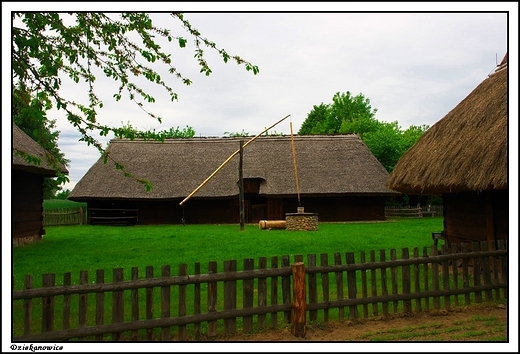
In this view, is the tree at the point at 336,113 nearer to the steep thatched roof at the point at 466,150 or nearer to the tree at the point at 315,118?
the tree at the point at 315,118

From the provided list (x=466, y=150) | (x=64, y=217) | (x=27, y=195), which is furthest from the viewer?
(x=64, y=217)

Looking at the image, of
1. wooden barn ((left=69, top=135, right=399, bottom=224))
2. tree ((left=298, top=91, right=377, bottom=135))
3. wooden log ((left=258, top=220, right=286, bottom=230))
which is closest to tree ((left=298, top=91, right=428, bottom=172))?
tree ((left=298, top=91, right=377, bottom=135))

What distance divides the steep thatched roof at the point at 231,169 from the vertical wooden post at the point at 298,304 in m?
18.3

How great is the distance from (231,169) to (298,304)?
2133 cm

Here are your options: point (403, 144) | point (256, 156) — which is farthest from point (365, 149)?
point (403, 144)

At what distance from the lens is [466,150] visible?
8.13 metres

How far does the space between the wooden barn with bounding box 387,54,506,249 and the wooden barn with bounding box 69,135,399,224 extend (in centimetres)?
1317

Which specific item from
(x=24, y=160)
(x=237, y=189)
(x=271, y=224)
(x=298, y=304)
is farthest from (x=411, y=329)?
(x=237, y=189)

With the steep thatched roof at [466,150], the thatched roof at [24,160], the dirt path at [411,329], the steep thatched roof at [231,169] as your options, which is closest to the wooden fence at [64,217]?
the steep thatched roof at [231,169]

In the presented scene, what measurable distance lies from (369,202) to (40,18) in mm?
21804

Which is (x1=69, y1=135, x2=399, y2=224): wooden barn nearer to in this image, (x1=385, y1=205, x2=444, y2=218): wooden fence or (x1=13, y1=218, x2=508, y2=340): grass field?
(x1=385, y1=205, x2=444, y2=218): wooden fence

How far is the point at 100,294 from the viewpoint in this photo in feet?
14.9

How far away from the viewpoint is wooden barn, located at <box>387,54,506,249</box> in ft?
24.3

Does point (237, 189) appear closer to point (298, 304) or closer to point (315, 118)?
point (298, 304)
